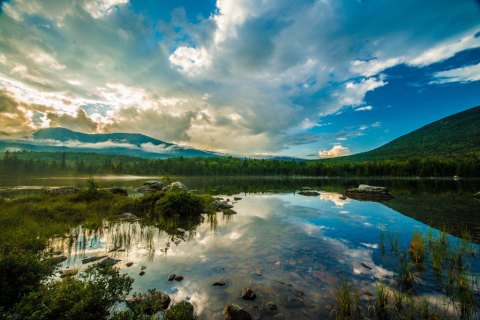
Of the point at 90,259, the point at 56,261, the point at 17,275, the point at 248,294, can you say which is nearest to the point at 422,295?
the point at 248,294

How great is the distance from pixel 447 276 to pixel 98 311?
16.3 m

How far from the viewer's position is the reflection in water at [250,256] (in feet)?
33.2

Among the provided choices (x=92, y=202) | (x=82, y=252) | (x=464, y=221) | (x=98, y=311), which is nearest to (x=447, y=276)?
(x=98, y=311)

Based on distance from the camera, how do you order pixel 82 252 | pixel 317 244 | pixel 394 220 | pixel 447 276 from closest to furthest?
1. pixel 447 276
2. pixel 82 252
3. pixel 317 244
4. pixel 394 220

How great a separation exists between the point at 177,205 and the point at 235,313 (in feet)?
67.8

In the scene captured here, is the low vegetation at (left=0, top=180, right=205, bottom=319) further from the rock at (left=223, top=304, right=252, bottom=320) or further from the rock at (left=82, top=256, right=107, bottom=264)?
the rock at (left=223, top=304, right=252, bottom=320)

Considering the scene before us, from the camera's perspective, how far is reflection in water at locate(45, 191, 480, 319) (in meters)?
10.1

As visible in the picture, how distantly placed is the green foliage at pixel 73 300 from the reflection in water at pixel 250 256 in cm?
222

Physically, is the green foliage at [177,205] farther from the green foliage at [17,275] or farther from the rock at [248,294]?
the rock at [248,294]

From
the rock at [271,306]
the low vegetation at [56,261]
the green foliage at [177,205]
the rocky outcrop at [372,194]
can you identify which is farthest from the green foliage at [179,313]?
the rocky outcrop at [372,194]

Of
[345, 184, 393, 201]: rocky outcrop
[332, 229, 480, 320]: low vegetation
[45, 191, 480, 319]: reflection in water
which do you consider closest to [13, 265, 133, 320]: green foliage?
[45, 191, 480, 319]: reflection in water

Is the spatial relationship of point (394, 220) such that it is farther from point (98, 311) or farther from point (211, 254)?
point (98, 311)

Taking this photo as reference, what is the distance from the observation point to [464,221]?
24.5 metres

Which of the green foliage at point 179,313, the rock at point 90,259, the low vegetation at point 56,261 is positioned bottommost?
the rock at point 90,259
